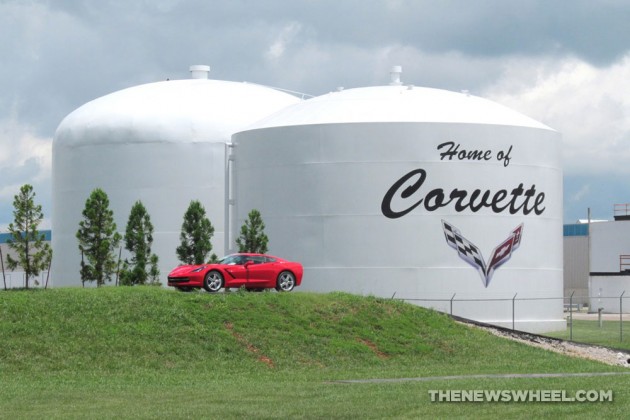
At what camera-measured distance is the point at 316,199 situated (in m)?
51.2

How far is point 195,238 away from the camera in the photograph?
53.6 meters

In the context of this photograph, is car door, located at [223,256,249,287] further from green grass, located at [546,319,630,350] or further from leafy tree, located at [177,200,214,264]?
green grass, located at [546,319,630,350]

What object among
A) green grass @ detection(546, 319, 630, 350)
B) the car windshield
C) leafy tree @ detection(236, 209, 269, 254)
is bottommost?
green grass @ detection(546, 319, 630, 350)

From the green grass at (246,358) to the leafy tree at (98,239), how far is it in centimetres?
972

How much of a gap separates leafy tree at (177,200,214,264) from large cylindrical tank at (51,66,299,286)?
5.62 metres

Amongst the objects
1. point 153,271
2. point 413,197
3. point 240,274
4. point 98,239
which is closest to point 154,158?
point 153,271

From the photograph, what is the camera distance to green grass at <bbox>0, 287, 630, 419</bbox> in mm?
22219

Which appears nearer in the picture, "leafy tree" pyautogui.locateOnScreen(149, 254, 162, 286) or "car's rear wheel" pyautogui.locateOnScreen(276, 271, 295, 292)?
"car's rear wheel" pyautogui.locateOnScreen(276, 271, 295, 292)

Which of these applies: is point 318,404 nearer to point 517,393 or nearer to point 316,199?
point 517,393

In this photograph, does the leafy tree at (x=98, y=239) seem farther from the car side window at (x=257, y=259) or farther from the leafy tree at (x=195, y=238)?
the car side window at (x=257, y=259)

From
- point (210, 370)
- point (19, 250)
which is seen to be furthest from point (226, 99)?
point (210, 370)

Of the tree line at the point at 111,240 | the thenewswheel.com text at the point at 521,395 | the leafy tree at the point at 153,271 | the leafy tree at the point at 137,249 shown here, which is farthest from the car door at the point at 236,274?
the thenewswheel.com text at the point at 521,395

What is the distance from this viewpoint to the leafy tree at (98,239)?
48219 mm

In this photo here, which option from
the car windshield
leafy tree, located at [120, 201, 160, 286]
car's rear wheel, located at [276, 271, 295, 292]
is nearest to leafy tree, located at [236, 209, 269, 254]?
leafy tree, located at [120, 201, 160, 286]
